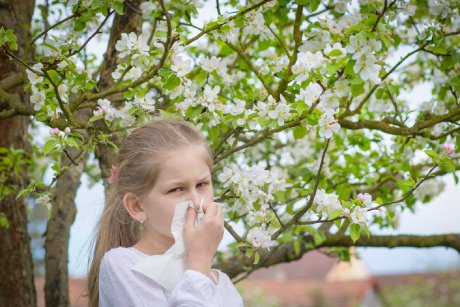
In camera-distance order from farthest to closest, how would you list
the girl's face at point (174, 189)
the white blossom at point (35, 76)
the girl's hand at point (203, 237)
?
the white blossom at point (35, 76) < the girl's face at point (174, 189) < the girl's hand at point (203, 237)

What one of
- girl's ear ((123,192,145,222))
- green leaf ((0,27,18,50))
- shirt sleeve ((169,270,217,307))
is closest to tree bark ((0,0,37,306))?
green leaf ((0,27,18,50))

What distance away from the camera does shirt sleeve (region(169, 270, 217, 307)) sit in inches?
77.9

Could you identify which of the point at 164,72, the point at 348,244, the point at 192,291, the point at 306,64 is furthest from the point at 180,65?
the point at 348,244

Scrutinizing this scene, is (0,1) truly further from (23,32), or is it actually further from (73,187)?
(73,187)

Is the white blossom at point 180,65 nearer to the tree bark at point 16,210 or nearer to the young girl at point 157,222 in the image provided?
the young girl at point 157,222

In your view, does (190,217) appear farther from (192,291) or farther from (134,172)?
(134,172)

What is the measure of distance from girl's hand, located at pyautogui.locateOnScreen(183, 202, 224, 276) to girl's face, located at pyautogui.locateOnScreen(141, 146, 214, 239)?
0.05 meters

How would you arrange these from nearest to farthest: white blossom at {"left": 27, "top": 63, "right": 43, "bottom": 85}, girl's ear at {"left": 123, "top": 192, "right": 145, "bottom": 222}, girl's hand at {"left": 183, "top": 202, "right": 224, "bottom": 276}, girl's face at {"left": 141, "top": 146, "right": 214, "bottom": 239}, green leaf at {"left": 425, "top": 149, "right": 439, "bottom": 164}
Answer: girl's hand at {"left": 183, "top": 202, "right": 224, "bottom": 276}, girl's face at {"left": 141, "top": 146, "right": 214, "bottom": 239}, girl's ear at {"left": 123, "top": 192, "right": 145, "bottom": 222}, green leaf at {"left": 425, "top": 149, "right": 439, "bottom": 164}, white blossom at {"left": 27, "top": 63, "right": 43, "bottom": 85}

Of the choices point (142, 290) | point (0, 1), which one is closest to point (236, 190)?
point (142, 290)

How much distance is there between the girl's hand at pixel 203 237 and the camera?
2082 millimetres

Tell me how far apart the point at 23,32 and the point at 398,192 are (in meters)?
2.60

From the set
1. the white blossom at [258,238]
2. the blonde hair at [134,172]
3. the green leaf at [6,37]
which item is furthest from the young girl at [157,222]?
the green leaf at [6,37]

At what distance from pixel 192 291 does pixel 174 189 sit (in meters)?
0.39

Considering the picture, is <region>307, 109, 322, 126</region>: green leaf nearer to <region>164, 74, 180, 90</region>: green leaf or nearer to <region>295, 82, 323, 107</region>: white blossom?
<region>295, 82, 323, 107</region>: white blossom
